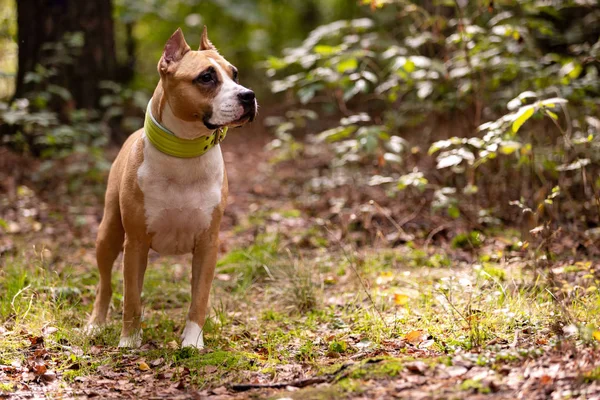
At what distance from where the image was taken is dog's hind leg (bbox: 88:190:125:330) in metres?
4.13

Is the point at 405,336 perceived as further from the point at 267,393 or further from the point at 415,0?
the point at 415,0

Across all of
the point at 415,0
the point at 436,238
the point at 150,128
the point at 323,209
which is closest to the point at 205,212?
the point at 150,128

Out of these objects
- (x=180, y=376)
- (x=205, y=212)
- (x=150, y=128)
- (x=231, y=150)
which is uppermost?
(x=150, y=128)

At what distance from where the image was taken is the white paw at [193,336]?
377 cm

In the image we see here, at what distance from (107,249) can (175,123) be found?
110 centimetres

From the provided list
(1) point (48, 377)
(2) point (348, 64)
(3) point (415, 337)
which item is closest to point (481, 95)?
(2) point (348, 64)

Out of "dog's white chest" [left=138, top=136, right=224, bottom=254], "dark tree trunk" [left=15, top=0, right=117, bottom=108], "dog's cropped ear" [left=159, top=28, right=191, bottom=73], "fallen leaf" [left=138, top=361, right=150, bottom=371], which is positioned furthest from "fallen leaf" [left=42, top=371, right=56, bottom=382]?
"dark tree trunk" [left=15, top=0, right=117, bottom=108]

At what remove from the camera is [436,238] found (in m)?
5.88

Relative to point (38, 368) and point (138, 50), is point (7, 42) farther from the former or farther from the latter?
point (38, 368)

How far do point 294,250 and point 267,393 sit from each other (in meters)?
2.78

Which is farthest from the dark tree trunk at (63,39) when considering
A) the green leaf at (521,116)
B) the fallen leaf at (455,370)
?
the fallen leaf at (455,370)

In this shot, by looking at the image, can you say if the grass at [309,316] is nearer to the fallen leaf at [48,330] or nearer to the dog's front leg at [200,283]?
the fallen leaf at [48,330]

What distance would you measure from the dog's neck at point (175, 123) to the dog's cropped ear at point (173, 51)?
0.15 m

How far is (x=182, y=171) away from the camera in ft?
12.2
